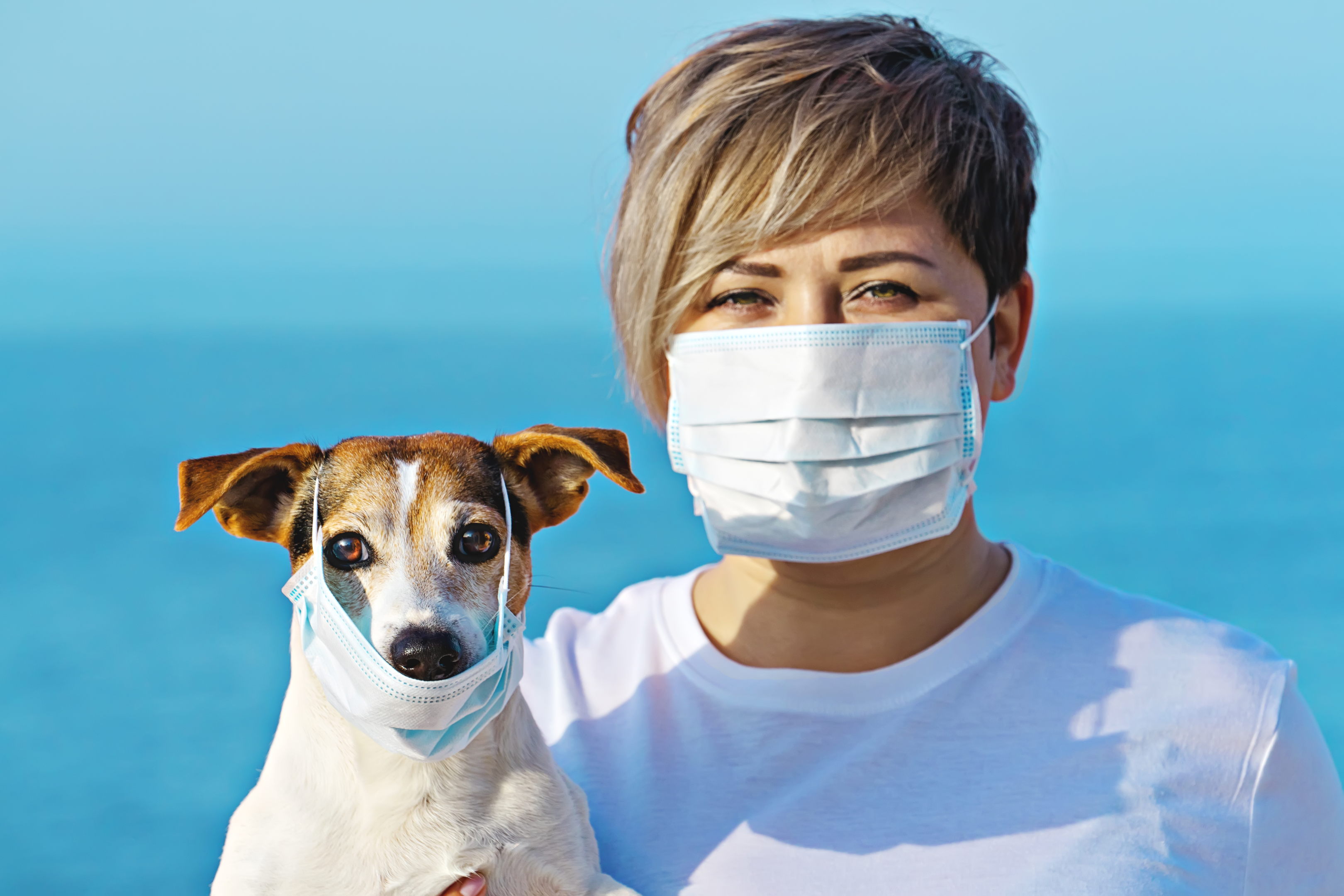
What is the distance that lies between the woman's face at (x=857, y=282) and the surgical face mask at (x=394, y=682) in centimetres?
88

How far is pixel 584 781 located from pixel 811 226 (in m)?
1.24

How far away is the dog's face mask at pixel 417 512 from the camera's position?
1913 millimetres

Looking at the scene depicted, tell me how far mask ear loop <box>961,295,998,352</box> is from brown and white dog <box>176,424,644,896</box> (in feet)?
2.98

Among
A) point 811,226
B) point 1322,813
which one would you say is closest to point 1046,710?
point 1322,813

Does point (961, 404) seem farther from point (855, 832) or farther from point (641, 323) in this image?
point (855, 832)

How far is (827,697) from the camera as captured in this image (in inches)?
101

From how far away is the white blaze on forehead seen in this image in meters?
2.05

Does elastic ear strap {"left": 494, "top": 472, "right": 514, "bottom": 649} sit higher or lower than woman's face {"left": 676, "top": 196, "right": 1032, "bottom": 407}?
lower

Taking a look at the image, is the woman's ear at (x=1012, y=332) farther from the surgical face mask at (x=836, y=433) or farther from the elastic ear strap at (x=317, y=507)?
the elastic ear strap at (x=317, y=507)

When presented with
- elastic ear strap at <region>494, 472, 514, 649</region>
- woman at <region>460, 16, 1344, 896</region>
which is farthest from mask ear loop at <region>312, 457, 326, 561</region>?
woman at <region>460, 16, 1344, 896</region>

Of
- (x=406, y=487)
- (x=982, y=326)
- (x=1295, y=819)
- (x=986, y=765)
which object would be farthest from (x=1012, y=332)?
(x=406, y=487)

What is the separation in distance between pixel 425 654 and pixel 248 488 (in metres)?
0.53

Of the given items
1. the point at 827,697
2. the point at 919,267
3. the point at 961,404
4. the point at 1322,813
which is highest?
the point at 919,267

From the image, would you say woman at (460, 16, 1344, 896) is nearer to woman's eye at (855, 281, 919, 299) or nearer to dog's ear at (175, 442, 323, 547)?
woman's eye at (855, 281, 919, 299)
